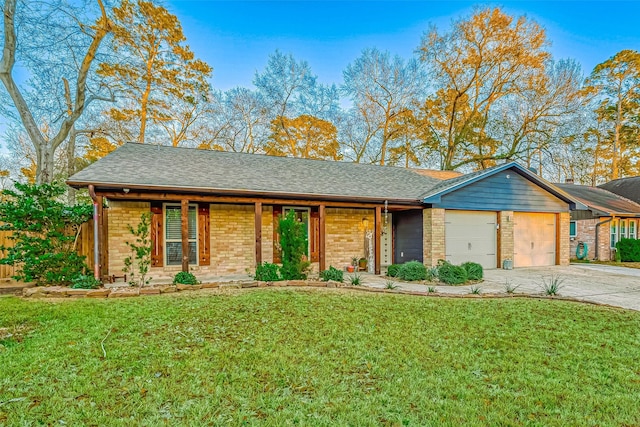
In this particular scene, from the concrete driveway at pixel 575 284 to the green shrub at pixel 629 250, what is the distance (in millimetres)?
4768

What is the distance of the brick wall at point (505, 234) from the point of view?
1198 cm

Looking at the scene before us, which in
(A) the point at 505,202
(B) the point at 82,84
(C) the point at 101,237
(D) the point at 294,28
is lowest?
(C) the point at 101,237

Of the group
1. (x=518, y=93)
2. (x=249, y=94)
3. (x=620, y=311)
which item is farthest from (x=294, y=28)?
(x=620, y=311)

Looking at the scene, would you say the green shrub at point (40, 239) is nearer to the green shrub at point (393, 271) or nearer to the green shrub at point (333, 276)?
the green shrub at point (333, 276)

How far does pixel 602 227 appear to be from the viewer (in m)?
15.6

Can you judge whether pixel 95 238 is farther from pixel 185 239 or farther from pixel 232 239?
pixel 232 239

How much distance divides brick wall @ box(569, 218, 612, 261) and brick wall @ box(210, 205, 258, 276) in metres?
15.8

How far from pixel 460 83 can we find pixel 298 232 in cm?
1953

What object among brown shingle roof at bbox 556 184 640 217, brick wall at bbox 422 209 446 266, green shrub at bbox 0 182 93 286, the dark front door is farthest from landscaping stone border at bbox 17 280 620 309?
brown shingle roof at bbox 556 184 640 217

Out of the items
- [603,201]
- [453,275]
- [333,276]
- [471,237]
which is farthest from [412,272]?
[603,201]

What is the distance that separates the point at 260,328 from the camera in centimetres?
450

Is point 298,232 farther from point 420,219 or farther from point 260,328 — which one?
point 420,219

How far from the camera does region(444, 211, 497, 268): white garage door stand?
37.8 ft

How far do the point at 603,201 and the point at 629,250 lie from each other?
9.85ft
